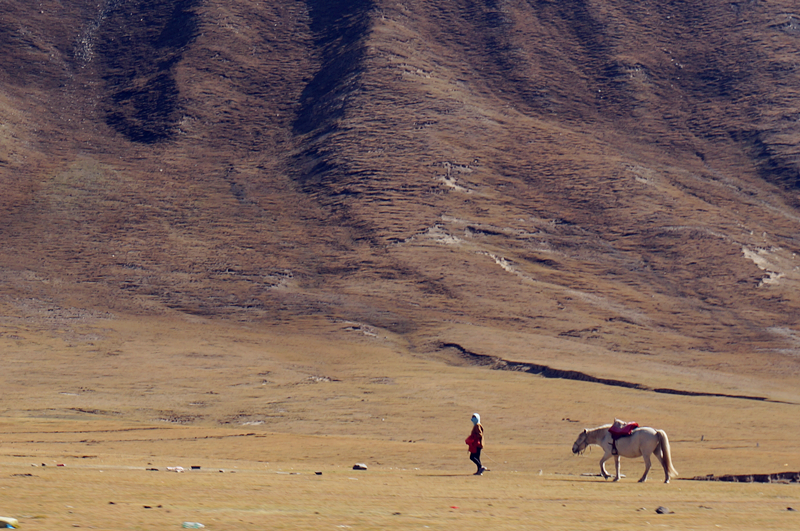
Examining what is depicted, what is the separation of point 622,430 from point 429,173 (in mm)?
55143

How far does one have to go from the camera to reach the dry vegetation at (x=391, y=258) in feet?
57.9

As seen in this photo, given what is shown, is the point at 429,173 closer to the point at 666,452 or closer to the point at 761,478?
the point at 761,478

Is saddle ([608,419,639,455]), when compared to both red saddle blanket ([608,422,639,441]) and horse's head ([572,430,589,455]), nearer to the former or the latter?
red saddle blanket ([608,422,639,441])

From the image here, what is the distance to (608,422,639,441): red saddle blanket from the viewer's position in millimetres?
18484

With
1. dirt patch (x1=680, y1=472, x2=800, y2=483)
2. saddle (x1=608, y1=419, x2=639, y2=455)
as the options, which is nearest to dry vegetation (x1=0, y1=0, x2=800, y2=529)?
dirt patch (x1=680, y1=472, x2=800, y2=483)

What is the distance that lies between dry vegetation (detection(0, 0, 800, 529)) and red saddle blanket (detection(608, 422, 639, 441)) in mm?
1123

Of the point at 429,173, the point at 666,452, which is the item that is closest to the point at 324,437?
the point at 666,452

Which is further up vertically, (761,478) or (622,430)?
(622,430)

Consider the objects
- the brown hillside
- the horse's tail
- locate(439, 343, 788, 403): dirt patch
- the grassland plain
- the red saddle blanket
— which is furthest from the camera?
the brown hillside

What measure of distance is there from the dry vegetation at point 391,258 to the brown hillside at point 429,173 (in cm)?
30

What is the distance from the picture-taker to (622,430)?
18.5 m

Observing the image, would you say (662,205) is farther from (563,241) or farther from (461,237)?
(461,237)

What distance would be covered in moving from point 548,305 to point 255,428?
27963 mm

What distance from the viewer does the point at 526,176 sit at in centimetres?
7419
